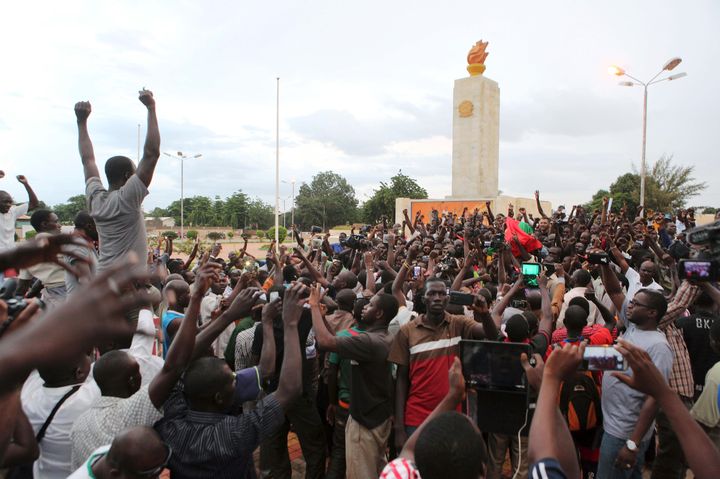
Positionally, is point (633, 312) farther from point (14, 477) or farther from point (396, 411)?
point (14, 477)

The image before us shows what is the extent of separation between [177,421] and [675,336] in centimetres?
398

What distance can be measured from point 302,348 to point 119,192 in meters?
2.04

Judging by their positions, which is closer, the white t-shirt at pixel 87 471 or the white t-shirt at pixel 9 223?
the white t-shirt at pixel 87 471

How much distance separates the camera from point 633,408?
3.38 meters

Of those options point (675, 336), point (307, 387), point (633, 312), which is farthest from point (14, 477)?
point (675, 336)

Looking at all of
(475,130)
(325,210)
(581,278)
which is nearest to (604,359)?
(581,278)

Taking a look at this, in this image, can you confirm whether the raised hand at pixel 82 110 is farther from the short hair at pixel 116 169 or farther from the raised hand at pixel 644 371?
the raised hand at pixel 644 371

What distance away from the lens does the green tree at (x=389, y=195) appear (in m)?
42.9

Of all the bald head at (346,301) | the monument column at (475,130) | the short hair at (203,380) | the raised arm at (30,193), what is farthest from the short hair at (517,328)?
the monument column at (475,130)

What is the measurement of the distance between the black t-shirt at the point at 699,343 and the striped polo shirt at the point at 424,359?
214cm

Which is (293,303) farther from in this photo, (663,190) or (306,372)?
(663,190)

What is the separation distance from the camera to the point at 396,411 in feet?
12.8

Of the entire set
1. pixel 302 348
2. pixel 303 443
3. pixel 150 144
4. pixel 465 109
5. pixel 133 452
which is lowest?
pixel 303 443

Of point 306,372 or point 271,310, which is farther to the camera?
point 306,372
